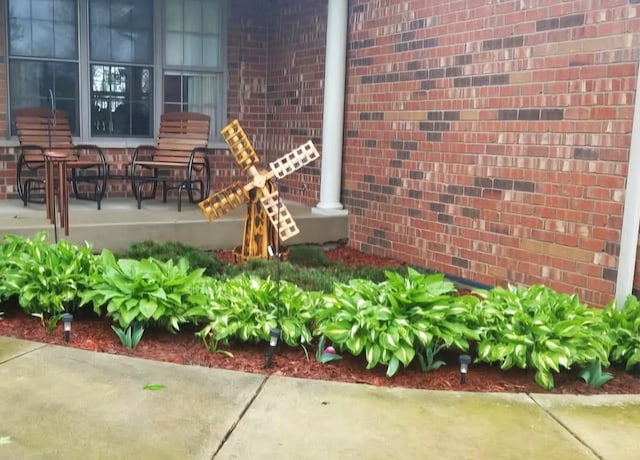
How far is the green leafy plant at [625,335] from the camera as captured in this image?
3725mm

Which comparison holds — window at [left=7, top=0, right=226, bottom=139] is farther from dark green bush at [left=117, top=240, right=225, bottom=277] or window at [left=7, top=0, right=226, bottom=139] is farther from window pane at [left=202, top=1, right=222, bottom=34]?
dark green bush at [left=117, top=240, right=225, bottom=277]

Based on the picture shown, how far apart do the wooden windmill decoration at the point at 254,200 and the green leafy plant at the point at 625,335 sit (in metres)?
2.91

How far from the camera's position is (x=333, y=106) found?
279 inches

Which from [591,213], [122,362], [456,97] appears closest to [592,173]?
[591,213]

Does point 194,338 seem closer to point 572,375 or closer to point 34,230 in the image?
point 572,375

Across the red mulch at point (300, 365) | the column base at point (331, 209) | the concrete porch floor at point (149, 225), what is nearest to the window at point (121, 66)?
the concrete porch floor at point (149, 225)

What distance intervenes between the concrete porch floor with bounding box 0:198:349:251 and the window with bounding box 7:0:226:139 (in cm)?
127

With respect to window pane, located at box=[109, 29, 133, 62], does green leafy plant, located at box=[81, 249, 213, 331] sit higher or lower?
lower

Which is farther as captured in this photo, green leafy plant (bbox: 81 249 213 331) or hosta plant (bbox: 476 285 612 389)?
green leafy plant (bbox: 81 249 213 331)

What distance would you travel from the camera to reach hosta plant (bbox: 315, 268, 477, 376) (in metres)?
3.49

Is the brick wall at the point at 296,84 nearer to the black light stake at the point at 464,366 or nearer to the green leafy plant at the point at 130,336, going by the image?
the green leafy plant at the point at 130,336

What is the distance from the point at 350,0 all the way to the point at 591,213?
11.8 ft

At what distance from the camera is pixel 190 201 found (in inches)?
313

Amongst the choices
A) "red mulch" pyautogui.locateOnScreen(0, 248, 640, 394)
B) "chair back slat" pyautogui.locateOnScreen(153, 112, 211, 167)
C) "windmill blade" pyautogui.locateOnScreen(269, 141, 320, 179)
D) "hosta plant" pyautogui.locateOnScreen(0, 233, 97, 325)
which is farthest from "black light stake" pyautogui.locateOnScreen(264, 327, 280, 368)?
"chair back slat" pyautogui.locateOnScreen(153, 112, 211, 167)
